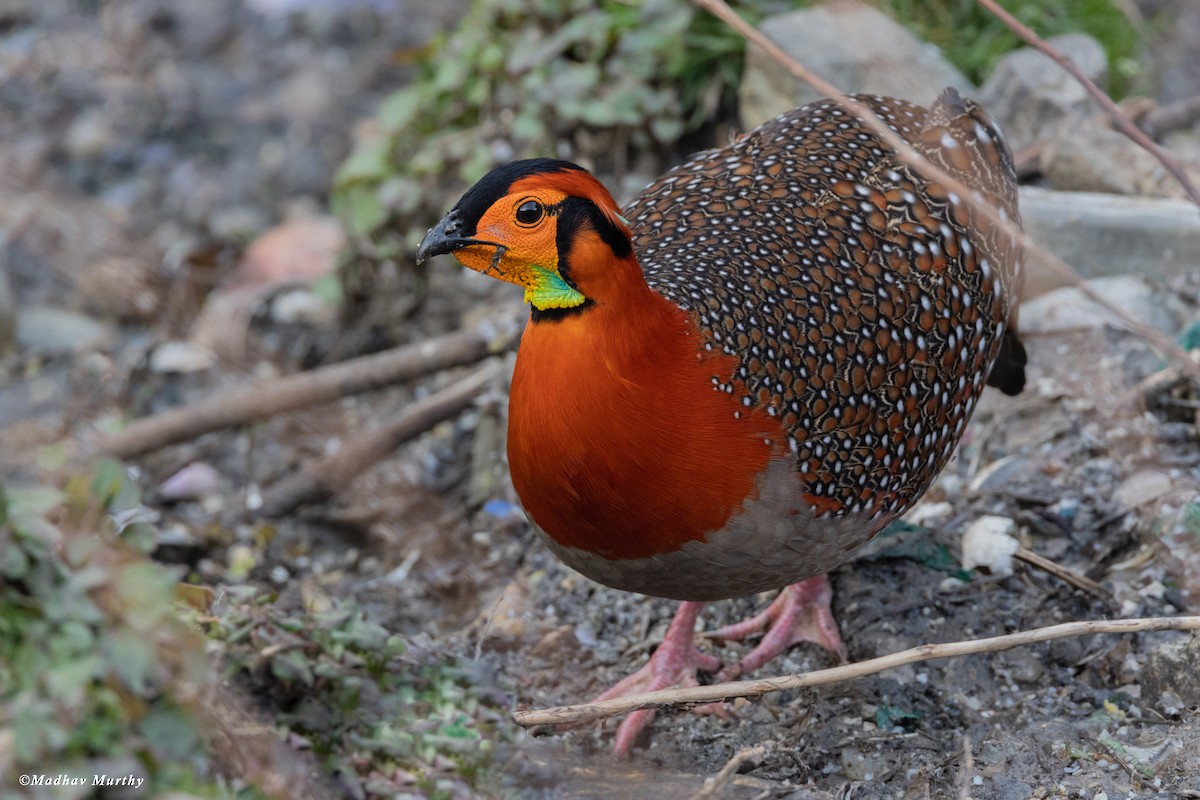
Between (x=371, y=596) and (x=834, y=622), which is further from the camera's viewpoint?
(x=371, y=596)

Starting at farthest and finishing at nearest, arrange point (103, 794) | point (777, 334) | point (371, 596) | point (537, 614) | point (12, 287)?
point (12, 287) < point (371, 596) < point (537, 614) < point (777, 334) < point (103, 794)

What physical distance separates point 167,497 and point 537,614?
1.56 metres

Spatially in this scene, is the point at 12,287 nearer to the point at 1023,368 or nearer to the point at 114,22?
the point at 114,22

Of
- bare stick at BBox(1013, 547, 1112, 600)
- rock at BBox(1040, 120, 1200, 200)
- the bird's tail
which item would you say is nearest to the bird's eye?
the bird's tail

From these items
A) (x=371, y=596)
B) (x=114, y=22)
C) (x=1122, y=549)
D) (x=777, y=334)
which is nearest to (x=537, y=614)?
(x=371, y=596)

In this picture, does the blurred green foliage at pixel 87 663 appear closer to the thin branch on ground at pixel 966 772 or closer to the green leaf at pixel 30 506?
the green leaf at pixel 30 506

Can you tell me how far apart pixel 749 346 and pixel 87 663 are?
138 centimetres

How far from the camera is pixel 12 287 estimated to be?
5.40 meters

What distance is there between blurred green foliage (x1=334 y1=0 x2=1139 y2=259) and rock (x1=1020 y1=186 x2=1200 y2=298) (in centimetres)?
128

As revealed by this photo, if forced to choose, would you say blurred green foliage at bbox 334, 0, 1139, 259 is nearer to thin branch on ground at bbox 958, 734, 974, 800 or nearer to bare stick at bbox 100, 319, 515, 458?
bare stick at bbox 100, 319, 515, 458

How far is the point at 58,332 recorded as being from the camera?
525cm

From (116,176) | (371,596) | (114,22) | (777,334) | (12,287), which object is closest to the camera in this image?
(777,334)

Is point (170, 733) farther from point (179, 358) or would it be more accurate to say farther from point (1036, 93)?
point (1036, 93)

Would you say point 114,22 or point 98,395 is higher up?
point 114,22
